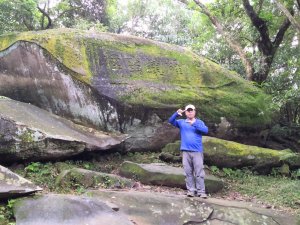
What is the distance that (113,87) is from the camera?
10.2 metres

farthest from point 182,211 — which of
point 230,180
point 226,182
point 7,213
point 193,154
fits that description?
point 7,213

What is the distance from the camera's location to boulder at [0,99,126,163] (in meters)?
8.04

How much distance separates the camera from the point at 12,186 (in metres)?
6.39

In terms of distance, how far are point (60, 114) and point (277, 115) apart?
740 centimetres

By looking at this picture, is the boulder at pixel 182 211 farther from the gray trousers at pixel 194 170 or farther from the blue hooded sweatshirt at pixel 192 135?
the blue hooded sweatshirt at pixel 192 135

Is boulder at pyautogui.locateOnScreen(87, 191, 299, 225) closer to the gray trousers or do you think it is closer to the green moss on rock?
the gray trousers

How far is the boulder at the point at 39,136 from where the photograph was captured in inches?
316

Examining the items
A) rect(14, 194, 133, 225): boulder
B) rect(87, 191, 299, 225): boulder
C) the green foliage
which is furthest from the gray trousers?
the green foliage

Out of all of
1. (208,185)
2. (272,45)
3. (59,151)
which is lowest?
(208,185)

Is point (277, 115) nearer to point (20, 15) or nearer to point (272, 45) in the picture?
point (272, 45)

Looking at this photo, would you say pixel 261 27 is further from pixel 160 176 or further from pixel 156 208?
pixel 156 208

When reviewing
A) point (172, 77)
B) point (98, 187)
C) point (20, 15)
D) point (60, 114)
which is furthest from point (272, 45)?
point (20, 15)

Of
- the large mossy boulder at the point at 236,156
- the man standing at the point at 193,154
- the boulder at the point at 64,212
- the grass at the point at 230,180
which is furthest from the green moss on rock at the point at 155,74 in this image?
the boulder at the point at 64,212

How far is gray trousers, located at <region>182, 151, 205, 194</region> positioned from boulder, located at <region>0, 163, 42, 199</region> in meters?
2.98
